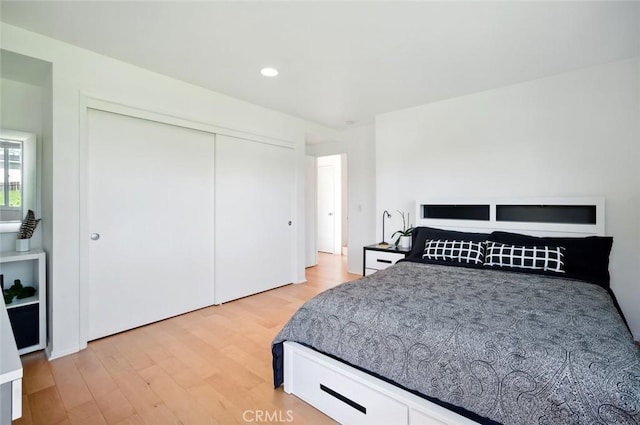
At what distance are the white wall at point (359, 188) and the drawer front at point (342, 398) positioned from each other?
9.99ft

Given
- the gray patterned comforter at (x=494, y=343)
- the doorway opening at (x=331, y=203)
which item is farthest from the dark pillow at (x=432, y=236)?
the doorway opening at (x=331, y=203)

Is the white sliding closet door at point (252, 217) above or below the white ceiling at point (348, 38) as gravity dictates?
below

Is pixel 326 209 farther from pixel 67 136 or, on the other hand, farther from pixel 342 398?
pixel 342 398

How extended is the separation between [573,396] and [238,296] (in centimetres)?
329

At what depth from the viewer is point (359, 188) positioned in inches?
192

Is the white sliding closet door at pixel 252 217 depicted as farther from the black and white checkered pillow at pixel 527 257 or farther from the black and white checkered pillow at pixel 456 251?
the black and white checkered pillow at pixel 527 257

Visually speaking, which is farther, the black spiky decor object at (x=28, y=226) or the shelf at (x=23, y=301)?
the black spiky decor object at (x=28, y=226)

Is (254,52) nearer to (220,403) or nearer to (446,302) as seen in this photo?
(446,302)

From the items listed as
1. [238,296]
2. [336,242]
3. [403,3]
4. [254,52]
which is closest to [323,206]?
[336,242]

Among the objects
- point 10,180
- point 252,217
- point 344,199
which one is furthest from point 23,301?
point 344,199

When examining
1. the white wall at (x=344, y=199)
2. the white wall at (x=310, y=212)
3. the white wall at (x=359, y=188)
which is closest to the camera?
the white wall at (x=359, y=188)

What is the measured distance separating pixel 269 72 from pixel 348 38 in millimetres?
904

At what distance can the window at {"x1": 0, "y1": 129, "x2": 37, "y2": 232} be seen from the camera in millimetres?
2502

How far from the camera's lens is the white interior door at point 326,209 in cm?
716
